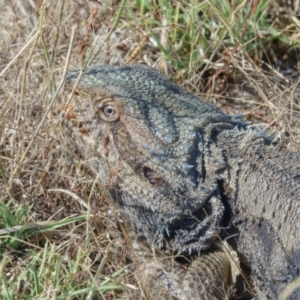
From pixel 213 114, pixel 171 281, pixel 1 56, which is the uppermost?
pixel 1 56

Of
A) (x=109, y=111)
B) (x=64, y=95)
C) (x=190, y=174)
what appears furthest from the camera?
(x=64, y=95)

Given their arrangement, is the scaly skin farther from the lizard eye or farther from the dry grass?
the dry grass

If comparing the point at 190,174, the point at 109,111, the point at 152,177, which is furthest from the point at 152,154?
the point at 109,111

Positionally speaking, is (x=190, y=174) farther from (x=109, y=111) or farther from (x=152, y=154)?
(x=109, y=111)

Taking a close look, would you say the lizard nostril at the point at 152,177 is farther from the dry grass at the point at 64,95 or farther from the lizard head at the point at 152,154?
the dry grass at the point at 64,95

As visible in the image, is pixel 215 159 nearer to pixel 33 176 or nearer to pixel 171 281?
pixel 171 281

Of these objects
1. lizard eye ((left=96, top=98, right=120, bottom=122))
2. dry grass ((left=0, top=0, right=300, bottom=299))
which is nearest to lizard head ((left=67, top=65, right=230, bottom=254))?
lizard eye ((left=96, top=98, right=120, bottom=122))

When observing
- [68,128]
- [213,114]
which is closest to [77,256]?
[68,128]
